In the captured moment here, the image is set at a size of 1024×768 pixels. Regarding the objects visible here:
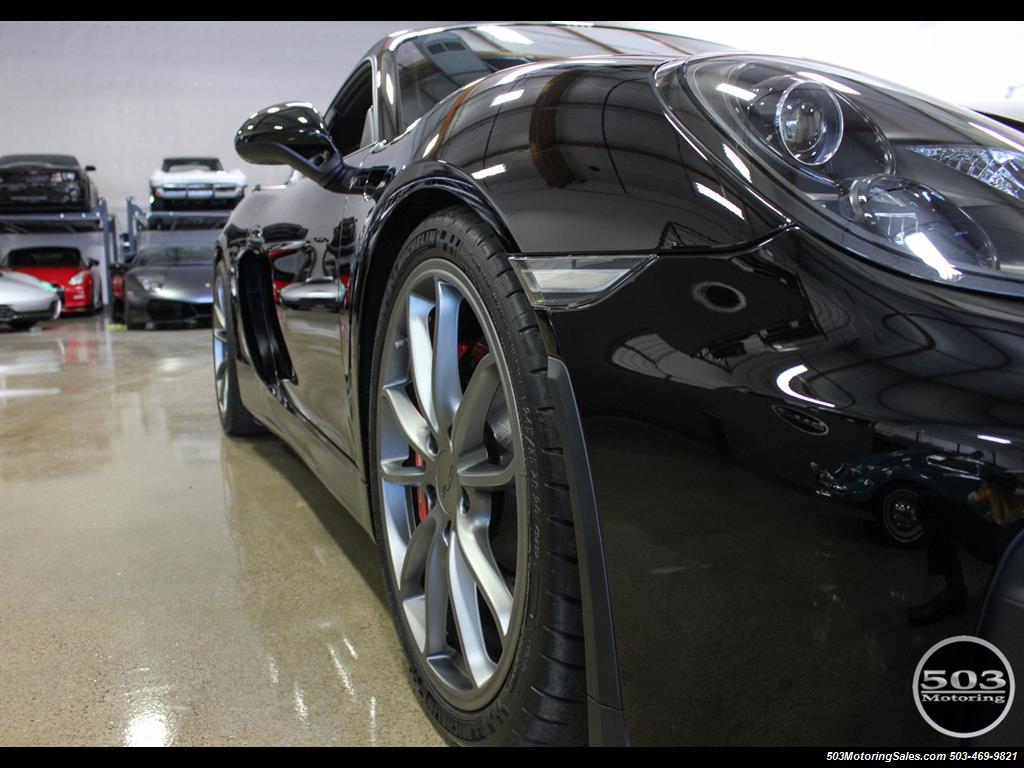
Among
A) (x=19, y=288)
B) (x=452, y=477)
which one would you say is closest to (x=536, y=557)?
(x=452, y=477)

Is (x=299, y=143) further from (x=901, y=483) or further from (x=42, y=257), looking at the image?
(x=42, y=257)

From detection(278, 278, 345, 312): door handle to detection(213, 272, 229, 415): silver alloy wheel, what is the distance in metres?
1.03

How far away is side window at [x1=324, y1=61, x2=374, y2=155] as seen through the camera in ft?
6.81

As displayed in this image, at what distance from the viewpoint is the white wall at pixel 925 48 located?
15.7 ft

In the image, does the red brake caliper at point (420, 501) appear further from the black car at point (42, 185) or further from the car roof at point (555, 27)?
the black car at point (42, 185)

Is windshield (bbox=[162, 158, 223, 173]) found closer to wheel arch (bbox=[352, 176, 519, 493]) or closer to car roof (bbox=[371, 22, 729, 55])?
car roof (bbox=[371, 22, 729, 55])

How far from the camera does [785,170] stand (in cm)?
81

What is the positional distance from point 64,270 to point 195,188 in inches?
82.0

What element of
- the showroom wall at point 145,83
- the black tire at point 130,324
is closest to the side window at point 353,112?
the black tire at point 130,324

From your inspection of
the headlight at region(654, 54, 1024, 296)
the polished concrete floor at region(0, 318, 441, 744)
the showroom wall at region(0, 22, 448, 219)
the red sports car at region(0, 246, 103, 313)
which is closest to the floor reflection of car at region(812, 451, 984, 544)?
the headlight at region(654, 54, 1024, 296)

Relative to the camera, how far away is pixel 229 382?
3.15 m

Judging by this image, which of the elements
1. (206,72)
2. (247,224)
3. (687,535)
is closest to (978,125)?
(687,535)

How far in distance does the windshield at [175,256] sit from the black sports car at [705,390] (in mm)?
8906
